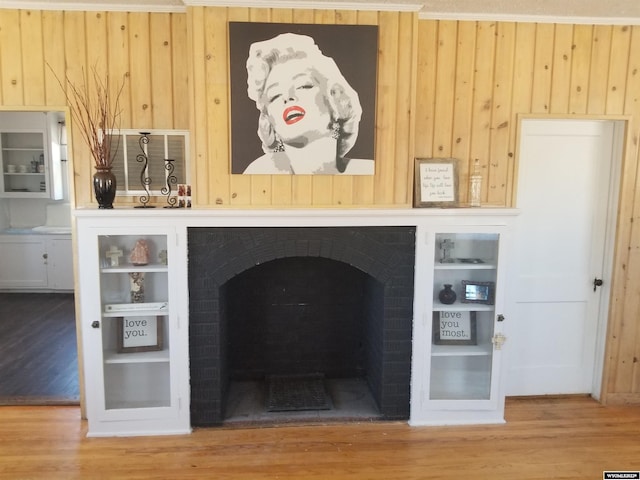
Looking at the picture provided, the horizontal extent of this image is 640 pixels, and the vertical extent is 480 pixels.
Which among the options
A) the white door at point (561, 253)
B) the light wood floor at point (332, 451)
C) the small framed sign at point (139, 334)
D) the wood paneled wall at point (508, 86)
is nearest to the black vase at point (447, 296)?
the white door at point (561, 253)

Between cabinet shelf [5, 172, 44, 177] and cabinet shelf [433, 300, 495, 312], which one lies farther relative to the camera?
cabinet shelf [5, 172, 44, 177]

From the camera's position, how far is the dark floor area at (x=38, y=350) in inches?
145

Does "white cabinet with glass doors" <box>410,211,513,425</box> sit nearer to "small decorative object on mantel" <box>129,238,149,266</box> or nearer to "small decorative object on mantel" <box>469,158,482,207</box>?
"small decorative object on mantel" <box>469,158,482,207</box>

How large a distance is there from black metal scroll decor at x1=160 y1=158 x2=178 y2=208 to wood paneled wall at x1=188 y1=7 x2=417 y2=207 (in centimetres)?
29

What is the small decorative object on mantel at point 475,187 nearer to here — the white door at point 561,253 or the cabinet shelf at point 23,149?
the white door at point 561,253

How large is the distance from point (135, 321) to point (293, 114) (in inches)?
A: 67.8

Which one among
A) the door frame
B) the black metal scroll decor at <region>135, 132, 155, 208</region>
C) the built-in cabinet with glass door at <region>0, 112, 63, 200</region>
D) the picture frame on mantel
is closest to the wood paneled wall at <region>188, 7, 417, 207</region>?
the picture frame on mantel

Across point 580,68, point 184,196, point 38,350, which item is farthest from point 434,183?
point 38,350

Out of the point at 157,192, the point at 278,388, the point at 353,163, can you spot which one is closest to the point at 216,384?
the point at 278,388

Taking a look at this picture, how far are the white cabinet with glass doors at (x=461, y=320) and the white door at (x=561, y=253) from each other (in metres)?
0.23

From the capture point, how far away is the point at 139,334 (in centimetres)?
328

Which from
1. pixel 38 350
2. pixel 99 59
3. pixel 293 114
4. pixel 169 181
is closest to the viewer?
pixel 293 114

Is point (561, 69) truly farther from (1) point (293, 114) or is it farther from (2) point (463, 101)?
(1) point (293, 114)

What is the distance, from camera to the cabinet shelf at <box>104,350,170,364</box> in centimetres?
322
